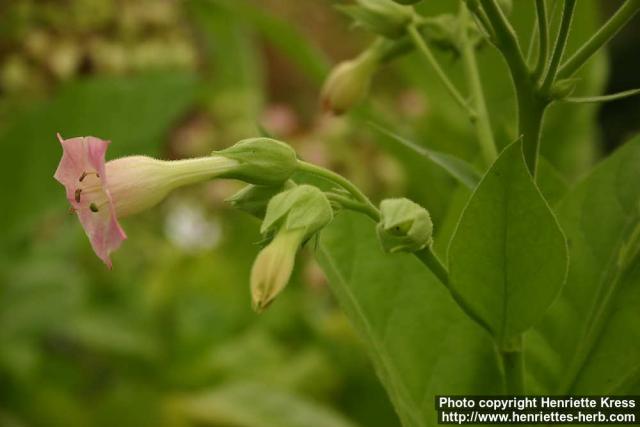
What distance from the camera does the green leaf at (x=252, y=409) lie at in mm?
850

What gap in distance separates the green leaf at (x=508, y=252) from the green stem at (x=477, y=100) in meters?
0.07

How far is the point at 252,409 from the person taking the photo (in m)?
0.89

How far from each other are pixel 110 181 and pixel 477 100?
0.19 meters

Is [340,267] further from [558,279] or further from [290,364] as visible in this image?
[290,364]

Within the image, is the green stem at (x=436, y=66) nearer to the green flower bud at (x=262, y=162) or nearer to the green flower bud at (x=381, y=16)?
the green flower bud at (x=381, y=16)

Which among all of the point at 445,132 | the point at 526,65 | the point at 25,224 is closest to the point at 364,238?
the point at 526,65

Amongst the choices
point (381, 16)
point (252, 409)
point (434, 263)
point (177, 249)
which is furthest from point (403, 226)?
point (177, 249)

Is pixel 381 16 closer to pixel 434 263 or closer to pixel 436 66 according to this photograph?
pixel 436 66

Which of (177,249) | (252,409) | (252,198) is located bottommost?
(252,409)

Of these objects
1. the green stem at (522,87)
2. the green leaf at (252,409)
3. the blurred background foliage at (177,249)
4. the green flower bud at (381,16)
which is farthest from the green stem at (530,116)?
the green leaf at (252,409)

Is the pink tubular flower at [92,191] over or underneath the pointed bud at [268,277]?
over

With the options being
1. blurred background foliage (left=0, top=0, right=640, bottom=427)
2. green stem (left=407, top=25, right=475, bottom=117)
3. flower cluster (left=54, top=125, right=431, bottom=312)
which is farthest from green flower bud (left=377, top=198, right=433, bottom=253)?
blurred background foliage (left=0, top=0, right=640, bottom=427)

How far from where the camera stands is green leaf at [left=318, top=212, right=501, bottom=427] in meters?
0.42

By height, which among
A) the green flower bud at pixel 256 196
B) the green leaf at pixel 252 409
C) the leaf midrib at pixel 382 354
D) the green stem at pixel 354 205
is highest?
the green flower bud at pixel 256 196
